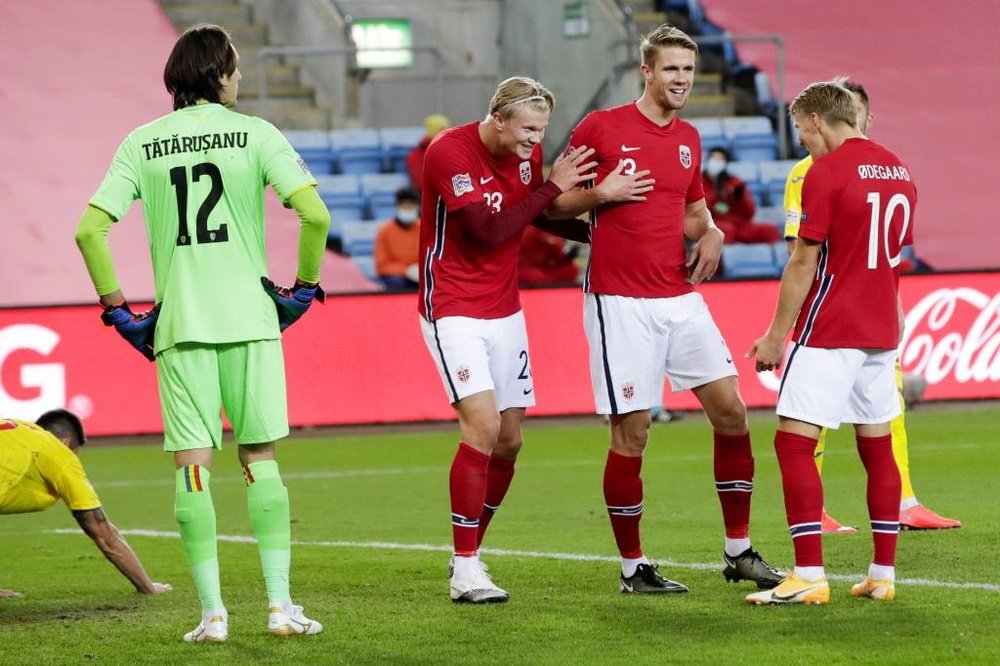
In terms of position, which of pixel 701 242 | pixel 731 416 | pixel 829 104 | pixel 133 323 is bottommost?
pixel 731 416

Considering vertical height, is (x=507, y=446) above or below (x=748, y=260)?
below

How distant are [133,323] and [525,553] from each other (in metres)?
2.95

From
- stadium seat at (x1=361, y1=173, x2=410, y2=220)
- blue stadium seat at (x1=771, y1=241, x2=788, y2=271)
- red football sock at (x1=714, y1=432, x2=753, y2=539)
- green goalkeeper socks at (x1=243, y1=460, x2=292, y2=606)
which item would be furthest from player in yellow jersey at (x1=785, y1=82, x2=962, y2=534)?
stadium seat at (x1=361, y1=173, x2=410, y2=220)

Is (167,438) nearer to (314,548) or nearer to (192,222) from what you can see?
(192,222)

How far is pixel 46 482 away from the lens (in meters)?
7.05

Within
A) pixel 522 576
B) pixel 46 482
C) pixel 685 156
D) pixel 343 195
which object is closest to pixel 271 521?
pixel 46 482

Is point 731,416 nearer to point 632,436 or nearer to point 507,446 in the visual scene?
point 632,436

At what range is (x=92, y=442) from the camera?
618 inches

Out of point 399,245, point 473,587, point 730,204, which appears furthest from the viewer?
point 730,204

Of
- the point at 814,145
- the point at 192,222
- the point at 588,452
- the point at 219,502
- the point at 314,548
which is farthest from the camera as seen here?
the point at 588,452

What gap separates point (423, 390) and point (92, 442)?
315 centimetres

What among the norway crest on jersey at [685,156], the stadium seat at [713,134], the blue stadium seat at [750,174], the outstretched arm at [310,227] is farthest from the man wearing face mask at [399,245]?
the outstretched arm at [310,227]

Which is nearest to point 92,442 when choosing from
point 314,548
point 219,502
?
point 219,502

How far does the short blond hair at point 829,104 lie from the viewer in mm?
6430
